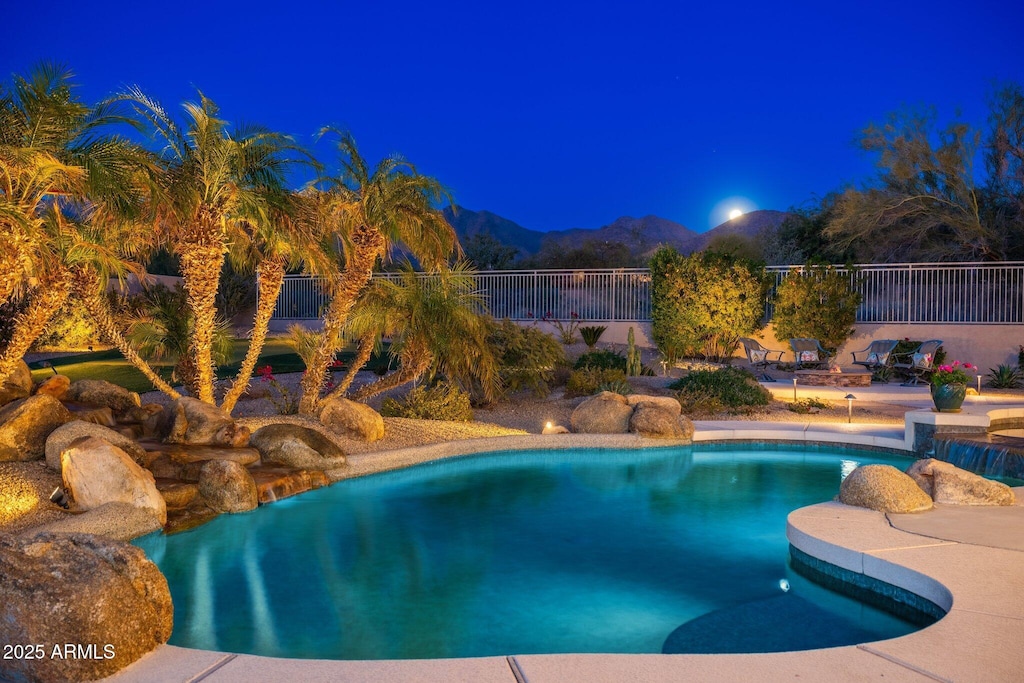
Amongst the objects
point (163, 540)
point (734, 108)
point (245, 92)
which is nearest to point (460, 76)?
point (245, 92)

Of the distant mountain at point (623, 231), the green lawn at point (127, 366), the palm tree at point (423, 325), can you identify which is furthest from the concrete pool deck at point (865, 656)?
the distant mountain at point (623, 231)

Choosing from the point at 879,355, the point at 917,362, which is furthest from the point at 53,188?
the point at 879,355

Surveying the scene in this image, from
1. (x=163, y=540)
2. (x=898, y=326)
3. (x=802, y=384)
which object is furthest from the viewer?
(x=898, y=326)

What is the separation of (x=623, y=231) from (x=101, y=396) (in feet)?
212

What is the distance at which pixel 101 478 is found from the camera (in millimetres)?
6895

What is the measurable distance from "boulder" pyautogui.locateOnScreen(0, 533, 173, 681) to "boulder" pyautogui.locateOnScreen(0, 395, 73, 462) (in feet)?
13.5

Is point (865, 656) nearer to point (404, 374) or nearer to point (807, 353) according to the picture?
point (404, 374)

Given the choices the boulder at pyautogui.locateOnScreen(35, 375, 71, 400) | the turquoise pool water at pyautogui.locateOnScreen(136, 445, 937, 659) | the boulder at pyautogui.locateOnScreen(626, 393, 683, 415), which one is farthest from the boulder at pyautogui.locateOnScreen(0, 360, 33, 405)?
the boulder at pyautogui.locateOnScreen(626, 393, 683, 415)

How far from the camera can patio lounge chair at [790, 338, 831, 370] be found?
18234mm

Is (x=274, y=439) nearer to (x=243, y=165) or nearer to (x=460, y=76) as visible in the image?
(x=243, y=165)

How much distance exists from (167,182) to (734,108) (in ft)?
161

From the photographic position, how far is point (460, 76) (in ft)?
192

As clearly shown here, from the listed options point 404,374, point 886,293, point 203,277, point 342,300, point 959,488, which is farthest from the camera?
point 886,293

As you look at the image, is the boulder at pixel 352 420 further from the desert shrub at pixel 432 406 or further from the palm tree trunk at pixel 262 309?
the desert shrub at pixel 432 406
